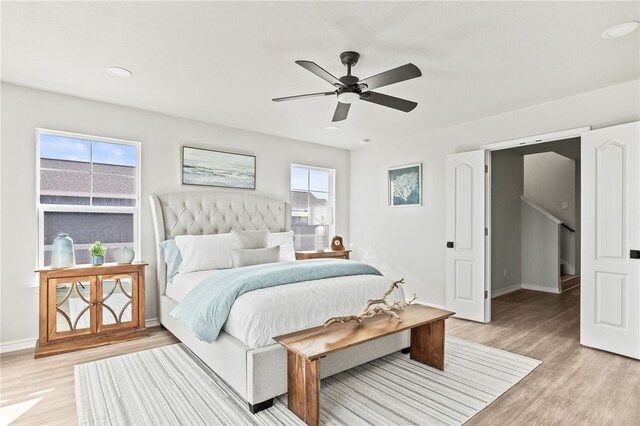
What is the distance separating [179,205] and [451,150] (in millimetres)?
3684

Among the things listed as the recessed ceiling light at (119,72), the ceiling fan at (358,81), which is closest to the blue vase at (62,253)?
the recessed ceiling light at (119,72)

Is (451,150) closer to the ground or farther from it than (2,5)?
closer to the ground

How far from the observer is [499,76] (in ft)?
10.3

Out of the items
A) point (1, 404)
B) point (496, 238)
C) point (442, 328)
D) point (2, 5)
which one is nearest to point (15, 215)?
point (1, 404)

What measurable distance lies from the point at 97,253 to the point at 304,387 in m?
2.67

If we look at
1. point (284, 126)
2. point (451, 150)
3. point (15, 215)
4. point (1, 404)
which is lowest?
point (1, 404)

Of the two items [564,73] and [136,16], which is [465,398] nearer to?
[564,73]

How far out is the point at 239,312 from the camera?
240 cm

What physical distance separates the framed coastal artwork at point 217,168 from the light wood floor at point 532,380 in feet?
6.33

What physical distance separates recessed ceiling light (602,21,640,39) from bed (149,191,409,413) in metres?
2.61

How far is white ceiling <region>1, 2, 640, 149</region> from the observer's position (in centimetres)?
216

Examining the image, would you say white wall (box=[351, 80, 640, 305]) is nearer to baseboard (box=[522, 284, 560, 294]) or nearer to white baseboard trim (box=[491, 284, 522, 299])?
white baseboard trim (box=[491, 284, 522, 299])

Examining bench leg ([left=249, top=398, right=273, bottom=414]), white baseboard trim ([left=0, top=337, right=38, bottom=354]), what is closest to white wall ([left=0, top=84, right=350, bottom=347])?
white baseboard trim ([left=0, top=337, right=38, bottom=354])

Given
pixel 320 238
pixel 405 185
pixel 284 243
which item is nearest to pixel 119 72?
pixel 284 243
